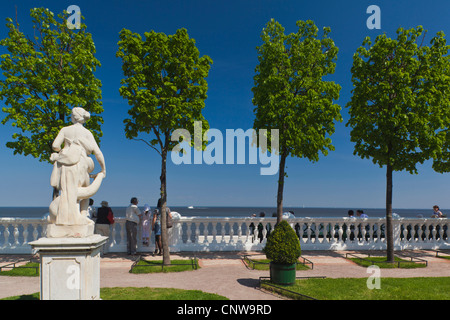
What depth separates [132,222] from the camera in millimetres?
12461

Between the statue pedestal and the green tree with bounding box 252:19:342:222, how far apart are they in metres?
7.87

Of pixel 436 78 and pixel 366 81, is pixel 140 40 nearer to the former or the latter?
pixel 366 81

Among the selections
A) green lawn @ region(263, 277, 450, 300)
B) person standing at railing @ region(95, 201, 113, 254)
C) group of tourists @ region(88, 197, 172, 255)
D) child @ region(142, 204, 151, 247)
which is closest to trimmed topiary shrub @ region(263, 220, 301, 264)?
green lawn @ region(263, 277, 450, 300)

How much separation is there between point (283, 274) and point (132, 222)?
283 inches

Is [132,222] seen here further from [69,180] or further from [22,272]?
[69,180]

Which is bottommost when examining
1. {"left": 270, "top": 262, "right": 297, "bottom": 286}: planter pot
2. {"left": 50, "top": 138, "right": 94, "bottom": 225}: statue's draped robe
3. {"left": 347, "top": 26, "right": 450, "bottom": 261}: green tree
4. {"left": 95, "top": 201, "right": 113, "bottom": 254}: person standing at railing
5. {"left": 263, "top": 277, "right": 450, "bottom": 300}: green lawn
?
{"left": 263, "top": 277, "right": 450, "bottom": 300}: green lawn

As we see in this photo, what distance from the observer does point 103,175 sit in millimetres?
6375

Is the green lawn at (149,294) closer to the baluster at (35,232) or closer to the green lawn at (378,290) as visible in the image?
the green lawn at (378,290)

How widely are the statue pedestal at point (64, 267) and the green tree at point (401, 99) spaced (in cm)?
1114

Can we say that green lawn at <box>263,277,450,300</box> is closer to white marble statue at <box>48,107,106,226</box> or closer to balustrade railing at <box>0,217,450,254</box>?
balustrade railing at <box>0,217,450,254</box>

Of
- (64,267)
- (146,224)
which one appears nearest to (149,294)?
(64,267)

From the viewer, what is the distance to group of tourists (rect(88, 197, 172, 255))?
1214 cm
